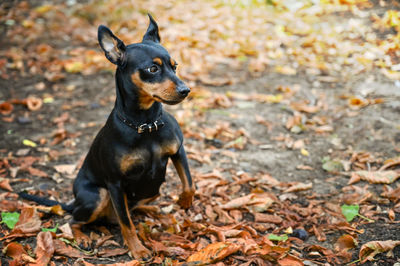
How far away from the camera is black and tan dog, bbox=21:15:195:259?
308 cm

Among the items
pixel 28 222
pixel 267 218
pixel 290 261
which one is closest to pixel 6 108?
pixel 28 222

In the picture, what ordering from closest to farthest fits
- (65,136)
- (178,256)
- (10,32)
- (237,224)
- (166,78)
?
(166,78) < (178,256) < (237,224) < (65,136) < (10,32)

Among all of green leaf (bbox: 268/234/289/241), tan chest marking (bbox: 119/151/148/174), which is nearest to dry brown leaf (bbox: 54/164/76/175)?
tan chest marking (bbox: 119/151/148/174)

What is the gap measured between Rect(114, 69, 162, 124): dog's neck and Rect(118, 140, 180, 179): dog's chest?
211 millimetres

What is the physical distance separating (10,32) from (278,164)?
23.0ft

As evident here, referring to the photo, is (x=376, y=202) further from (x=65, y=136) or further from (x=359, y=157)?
(x=65, y=136)

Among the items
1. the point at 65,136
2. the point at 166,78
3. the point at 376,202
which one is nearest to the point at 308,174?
the point at 376,202

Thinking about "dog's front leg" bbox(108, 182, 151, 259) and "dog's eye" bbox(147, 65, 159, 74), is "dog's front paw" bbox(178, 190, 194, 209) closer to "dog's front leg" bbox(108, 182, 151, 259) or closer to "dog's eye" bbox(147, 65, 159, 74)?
"dog's front leg" bbox(108, 182, 151, 259)

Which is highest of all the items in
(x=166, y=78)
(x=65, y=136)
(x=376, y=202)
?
(x=166, y=78)

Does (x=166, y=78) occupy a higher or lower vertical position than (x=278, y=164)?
higher

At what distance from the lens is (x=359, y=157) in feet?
15.4

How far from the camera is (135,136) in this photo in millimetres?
3201

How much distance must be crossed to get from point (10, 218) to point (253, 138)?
10.0 feet

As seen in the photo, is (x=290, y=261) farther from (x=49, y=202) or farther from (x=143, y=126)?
(x=49, y=202)
